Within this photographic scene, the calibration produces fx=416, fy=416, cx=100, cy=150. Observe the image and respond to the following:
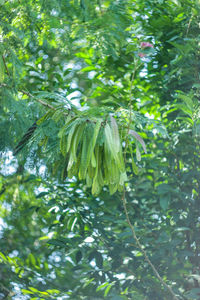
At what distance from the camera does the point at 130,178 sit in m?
2.03

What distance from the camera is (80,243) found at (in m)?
1.89

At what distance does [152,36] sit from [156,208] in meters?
0.85

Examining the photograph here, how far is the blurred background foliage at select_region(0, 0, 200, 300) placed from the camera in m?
1.82

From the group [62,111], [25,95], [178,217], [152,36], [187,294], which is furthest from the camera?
[152,36]

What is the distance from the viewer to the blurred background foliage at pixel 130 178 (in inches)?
71.7

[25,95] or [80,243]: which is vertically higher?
[25,95]

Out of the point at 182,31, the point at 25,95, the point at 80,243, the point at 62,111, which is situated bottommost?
the point at 80,243

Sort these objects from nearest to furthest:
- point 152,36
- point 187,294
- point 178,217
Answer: point 187,294
point 178,217
point 152,36

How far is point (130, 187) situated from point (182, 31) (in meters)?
0.79

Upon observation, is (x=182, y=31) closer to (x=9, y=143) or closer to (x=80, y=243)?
(x=9, y=143)

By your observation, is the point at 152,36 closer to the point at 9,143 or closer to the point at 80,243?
the point at 9,143

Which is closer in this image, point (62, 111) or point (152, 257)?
point (62, 111)

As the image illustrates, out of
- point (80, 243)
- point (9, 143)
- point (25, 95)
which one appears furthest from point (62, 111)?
point (80, 243)

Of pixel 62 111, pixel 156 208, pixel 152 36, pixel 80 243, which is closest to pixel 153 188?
pixel 156 208
